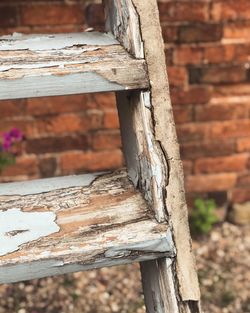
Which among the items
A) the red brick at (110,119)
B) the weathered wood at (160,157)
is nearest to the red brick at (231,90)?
the red brick at (110,119)

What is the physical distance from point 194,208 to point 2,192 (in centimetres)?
148

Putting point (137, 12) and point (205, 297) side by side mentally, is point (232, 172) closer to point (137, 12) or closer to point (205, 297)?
point (205, 297)

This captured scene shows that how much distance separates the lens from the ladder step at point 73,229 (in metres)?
0.76

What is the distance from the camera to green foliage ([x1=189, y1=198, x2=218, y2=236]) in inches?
86.1

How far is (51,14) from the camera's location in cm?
186

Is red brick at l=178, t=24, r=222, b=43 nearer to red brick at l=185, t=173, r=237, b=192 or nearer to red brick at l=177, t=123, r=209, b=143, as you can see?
red brick at l=177, t=123, r=209, b=143

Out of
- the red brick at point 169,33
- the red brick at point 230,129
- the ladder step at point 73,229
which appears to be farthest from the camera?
the red brick at point 230,129

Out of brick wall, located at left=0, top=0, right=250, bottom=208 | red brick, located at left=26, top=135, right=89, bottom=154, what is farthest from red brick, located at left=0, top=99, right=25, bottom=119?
red brick, located at left=26, top=135, right=89, bottom=154

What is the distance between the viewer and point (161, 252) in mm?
796

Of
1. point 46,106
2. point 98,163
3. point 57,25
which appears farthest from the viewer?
point 98,163

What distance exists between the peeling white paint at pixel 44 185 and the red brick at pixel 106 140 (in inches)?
45.4

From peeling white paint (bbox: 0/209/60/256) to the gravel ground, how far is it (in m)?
1.13

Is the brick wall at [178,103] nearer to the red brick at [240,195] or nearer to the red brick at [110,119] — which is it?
the red brick at [110,119]

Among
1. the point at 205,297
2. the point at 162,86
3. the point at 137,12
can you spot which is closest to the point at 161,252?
the point at 162,86
